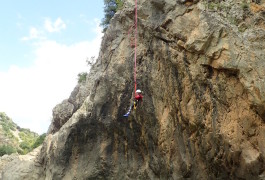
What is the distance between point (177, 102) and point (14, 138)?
1415 inches

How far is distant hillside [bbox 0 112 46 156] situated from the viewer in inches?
1343

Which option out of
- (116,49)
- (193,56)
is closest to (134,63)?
(116,49)

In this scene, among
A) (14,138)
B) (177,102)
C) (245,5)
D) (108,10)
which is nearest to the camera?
(245,5)

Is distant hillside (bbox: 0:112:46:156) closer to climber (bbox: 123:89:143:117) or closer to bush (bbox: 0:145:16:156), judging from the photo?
bush (bbox: 0:145:16:156)

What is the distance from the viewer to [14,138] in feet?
145

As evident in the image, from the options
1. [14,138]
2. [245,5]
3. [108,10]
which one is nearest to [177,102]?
[245,5]

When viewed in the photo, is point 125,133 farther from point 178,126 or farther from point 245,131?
point 245,131

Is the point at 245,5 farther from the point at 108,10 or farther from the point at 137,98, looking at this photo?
the point at 108,10

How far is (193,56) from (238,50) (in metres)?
1.74

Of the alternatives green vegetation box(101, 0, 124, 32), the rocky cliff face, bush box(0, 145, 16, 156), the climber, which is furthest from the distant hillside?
the climber

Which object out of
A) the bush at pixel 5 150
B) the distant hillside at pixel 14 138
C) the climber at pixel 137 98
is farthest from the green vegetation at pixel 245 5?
the bush at pixel 5 150

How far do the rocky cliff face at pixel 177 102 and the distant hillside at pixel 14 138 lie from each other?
18.1m

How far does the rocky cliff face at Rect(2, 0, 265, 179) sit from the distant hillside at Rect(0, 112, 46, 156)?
18.1 m

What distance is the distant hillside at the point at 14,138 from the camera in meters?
34.1
